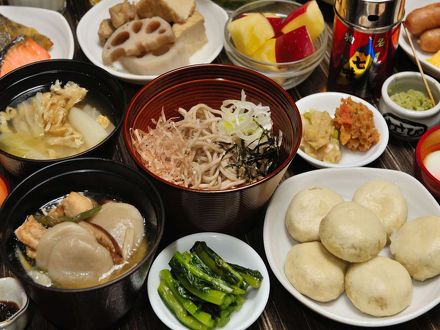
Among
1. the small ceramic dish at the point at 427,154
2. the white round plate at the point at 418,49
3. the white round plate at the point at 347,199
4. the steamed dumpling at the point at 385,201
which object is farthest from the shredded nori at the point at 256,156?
the white round plate at the point at 418,49

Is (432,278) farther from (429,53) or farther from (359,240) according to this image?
(429,53)

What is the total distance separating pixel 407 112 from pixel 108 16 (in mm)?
1608

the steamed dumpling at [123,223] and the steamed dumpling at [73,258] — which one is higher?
the steamed dumpling at [73,258]

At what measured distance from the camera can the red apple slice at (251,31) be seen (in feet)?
8.30

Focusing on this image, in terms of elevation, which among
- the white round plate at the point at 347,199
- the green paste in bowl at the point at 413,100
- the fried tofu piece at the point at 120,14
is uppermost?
the fried tofu piece at the point at 120,14

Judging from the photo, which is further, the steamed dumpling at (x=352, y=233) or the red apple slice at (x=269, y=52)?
the red apple slice at (x=269, y=52)

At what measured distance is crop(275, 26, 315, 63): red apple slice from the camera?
2473 millimetres

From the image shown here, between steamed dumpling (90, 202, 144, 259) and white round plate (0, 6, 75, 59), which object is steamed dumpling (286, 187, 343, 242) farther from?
white round plate (0, 6, 75, 59)

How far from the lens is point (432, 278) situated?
6.01ft

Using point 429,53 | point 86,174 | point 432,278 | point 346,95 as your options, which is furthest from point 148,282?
point 429,53

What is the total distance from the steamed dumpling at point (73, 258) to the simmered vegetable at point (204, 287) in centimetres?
23

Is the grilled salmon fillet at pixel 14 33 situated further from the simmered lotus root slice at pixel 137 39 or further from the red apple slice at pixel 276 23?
the red apple slice at pixel 276 23

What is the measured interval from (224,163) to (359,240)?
0.56 m

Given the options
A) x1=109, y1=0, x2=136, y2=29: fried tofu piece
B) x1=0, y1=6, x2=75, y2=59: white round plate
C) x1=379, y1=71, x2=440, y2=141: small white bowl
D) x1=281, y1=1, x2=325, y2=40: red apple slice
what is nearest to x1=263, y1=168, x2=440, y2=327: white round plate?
x1=379, y1=71, x2=440, y2=141: small white bowl
